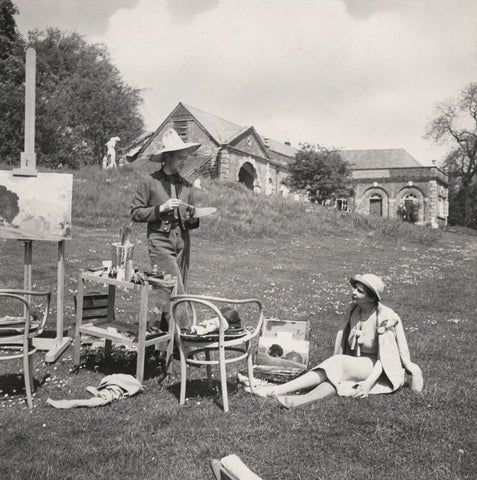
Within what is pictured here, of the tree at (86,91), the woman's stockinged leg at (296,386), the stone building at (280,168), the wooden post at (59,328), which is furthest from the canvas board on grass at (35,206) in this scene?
the tree at (86,91)

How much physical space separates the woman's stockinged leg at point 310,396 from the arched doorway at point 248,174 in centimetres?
3624

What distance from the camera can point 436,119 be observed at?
4397cm

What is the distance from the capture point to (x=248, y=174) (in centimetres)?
4150

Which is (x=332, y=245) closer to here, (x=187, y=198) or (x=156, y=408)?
(x=187, y=198)

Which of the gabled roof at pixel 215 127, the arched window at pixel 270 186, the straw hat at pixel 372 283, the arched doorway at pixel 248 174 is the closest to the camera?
the straw hat at pixel 372 283

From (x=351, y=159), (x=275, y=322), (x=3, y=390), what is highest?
(x=351, y=159)

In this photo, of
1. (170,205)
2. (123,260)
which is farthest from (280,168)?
(123,260)

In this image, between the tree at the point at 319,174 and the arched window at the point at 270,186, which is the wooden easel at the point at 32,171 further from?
the arched window at the point at 270,186

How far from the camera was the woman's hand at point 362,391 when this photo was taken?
4320 millimetres

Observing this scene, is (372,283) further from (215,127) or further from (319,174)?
(215,127)

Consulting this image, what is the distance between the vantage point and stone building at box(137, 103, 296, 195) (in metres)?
36.6

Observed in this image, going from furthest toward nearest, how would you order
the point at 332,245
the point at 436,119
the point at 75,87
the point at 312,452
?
the point at 436,119 → the point at 75,87 → the point at 332,245 → the point at 312,452

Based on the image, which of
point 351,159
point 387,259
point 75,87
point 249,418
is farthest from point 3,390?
point 351,159

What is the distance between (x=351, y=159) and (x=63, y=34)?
99.5 feet
